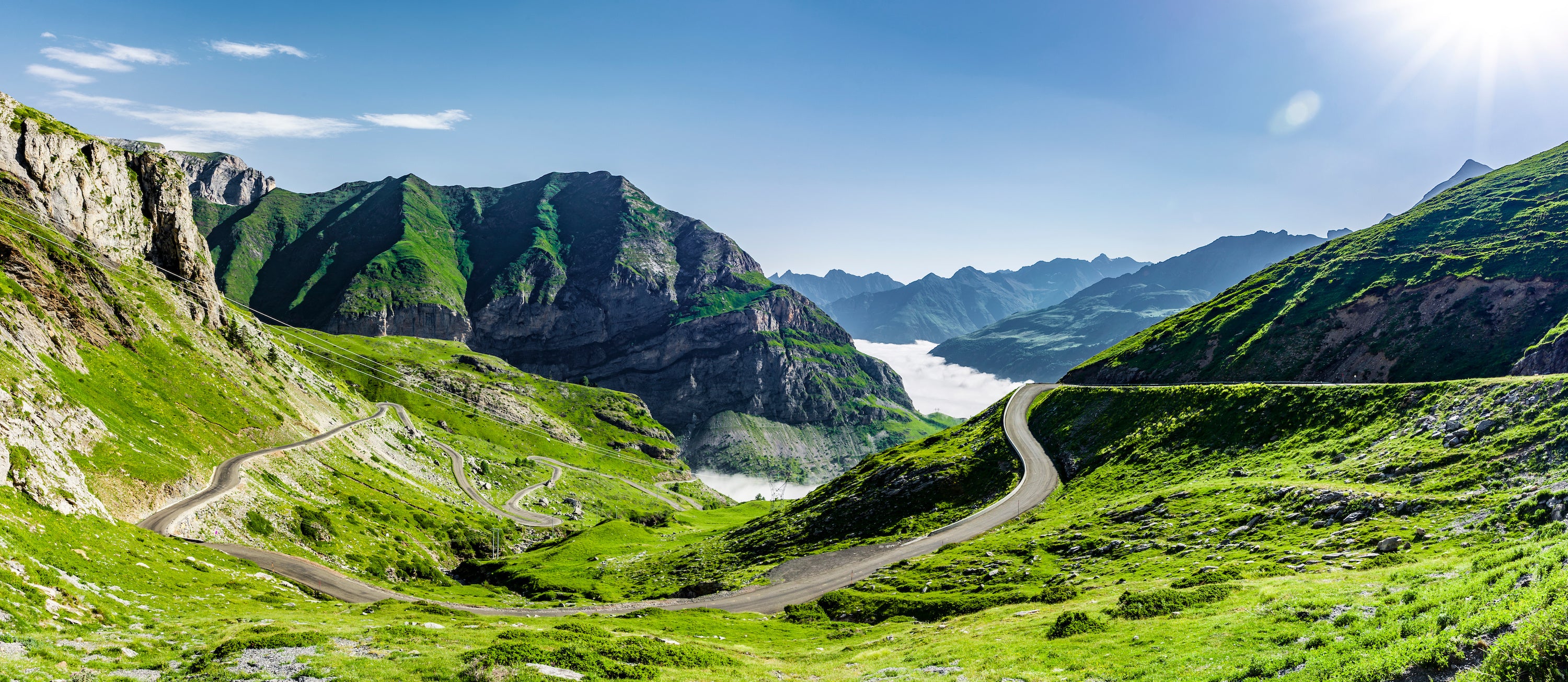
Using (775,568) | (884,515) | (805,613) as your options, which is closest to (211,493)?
(775,568)

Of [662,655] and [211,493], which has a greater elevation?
[662,655]

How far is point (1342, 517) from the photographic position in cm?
4766

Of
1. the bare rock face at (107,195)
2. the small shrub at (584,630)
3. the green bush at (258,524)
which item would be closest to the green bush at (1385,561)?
Answer: the small shrub at (584,630)

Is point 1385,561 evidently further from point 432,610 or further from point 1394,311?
point 1394,311

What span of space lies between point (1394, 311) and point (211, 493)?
642 ft

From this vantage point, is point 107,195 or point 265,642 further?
point 107,195

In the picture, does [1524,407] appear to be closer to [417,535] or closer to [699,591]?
[699,591]

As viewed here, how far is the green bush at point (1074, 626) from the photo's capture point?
34.1 m

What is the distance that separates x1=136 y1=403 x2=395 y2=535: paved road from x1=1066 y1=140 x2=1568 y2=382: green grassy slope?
6030 inches

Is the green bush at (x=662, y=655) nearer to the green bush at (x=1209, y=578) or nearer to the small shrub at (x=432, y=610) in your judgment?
the small shrub at (x=432, y=610)

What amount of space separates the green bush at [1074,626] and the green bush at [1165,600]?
2.03m

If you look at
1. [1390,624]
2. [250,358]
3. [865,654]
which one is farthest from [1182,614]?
[250,358]

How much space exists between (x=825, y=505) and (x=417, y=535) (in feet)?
250

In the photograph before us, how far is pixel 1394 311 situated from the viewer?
122750mm
